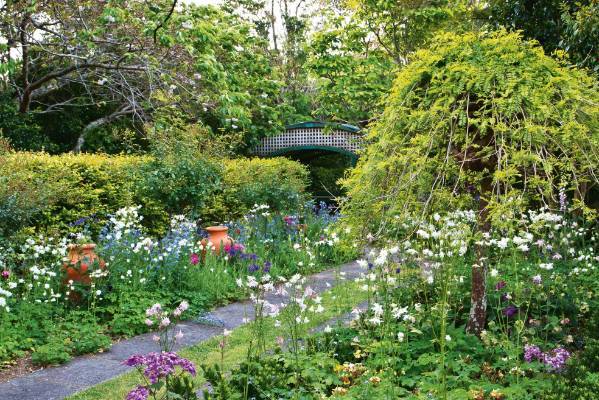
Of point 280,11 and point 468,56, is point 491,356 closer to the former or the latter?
point 468,56

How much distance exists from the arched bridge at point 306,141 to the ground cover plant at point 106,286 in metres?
7.62

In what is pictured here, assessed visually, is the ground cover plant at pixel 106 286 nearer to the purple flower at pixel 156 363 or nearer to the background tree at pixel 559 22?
the purple flower at pixel 156 363

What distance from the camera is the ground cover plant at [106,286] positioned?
4477 millimetres

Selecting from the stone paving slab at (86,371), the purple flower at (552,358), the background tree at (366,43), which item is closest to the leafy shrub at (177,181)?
the stone paving slab at (86,371)

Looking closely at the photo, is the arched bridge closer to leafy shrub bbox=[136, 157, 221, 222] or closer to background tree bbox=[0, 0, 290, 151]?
background tree bbox=[0, 0, 290, 151]

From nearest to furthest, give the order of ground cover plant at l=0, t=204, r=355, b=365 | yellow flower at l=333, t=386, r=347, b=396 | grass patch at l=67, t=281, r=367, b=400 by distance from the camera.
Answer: yellow flower at l=333, t=386, r=347, b=396
grass patch at l=67, t=281, r=367, b=400
ground cover plant at l=0, t=204, r=355, b=365

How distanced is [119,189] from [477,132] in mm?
5303

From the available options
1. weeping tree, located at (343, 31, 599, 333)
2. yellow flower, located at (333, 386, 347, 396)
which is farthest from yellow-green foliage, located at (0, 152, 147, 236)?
yellow flower, located at (333, 386, 347, 396)

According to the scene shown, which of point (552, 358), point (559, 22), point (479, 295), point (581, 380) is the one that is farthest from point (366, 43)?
point (581, 380)

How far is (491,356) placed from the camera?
3361 millimetres

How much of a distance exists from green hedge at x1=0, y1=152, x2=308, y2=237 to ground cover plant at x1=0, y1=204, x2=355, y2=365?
0.35 m

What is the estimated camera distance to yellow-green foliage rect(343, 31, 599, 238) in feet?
10.1

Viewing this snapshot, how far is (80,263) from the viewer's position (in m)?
5.29

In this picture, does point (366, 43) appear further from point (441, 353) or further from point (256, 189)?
point (441, 353)
